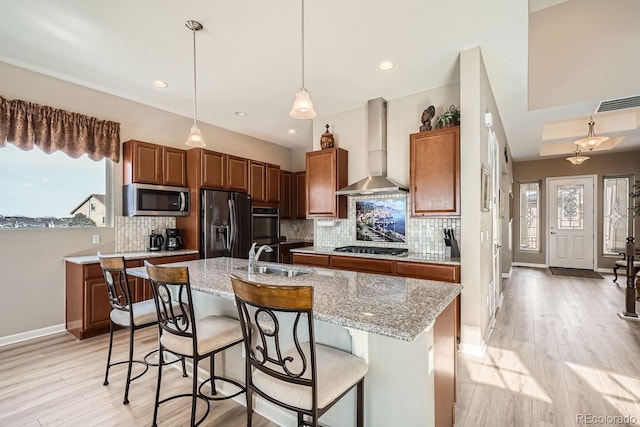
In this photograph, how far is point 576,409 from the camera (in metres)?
2.04

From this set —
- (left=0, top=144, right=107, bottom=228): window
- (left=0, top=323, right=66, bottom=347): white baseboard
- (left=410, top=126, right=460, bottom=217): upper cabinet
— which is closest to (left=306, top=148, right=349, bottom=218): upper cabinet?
Answer: (left=410, top=126, right=460, bottom=217): upper cabinet

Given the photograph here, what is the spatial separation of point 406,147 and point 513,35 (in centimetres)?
159

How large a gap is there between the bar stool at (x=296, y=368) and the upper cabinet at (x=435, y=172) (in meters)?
2.25

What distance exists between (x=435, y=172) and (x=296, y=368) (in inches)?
103

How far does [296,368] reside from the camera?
4.37 feet

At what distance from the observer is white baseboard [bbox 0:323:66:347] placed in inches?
123

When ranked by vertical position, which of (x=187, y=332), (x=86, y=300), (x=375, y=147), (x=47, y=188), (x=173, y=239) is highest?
(x=375, y=147)

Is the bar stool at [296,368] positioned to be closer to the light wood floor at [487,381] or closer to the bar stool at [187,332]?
the bar stool at [187,332]

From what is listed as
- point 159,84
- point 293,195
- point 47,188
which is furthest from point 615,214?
point 47,188

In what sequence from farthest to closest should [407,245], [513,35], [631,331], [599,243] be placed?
[599,243] → [407,245] → [631,331] → [513,35]

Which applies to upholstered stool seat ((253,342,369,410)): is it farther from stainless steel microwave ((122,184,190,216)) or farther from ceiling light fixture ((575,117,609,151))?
ceiling light fixture ((575,117,609,151))

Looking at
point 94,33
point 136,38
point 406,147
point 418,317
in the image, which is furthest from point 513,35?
point 94,33

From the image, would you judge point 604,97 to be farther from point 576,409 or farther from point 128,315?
point 128,315

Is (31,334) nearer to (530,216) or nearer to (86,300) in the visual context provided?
(86,300)
